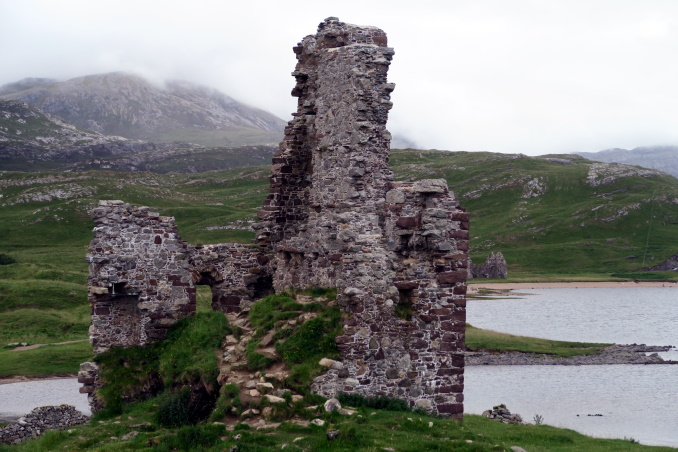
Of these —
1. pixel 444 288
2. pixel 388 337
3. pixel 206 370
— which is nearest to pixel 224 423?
pixel 206 370

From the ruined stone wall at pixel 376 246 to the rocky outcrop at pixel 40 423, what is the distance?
11780 mm

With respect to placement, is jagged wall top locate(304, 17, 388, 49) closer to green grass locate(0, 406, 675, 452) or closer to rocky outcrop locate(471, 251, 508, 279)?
green grass locate(0, 406, 675, 452)

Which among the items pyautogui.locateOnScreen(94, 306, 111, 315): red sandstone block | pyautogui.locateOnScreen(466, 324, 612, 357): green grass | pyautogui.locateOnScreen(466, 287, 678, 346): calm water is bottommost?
pyautogui.locateOnScreen(466, 287, 678, 346): calm water

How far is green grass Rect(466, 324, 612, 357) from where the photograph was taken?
5941 centimetres

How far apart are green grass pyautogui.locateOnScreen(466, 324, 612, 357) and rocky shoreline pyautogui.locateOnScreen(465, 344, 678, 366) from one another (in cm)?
86

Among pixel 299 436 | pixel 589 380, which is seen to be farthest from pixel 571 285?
pixel 299 436

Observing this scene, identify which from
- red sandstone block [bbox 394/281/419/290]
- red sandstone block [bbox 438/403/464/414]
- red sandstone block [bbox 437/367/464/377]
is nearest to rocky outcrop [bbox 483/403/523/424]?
red sandstone block [bbox 438/403/464/414]

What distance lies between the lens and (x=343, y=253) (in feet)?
74.1

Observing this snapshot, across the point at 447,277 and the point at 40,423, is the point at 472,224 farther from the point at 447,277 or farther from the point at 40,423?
the point at 447,277

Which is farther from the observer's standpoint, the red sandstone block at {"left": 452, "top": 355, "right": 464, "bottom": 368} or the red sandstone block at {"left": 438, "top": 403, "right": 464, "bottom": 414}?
the red sandstone block at {"left": 452, "top": 355, "right": 464, "bottom": 368}

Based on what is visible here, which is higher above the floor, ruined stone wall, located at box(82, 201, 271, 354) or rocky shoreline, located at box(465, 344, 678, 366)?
ruined stone wall, located at box(82, 201, 271, 354)

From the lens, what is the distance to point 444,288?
22.8m

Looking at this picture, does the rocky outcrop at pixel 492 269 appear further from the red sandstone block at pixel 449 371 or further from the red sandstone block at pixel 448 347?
the red sandstone block at pixel 448 347

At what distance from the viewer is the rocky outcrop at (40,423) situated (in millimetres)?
29297
